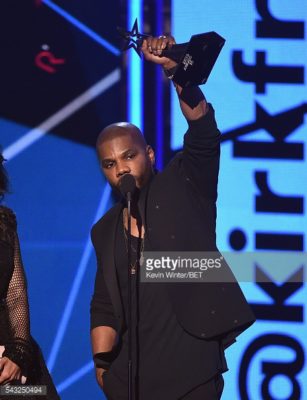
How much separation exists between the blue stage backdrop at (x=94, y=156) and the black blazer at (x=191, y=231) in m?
1.33

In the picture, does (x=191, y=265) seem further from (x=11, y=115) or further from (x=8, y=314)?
(x=11, y=115)

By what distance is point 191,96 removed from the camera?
281cm

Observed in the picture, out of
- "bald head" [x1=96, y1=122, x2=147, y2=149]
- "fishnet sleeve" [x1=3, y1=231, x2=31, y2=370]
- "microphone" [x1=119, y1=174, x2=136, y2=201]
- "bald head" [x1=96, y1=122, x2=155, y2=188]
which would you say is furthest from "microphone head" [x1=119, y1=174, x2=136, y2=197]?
"fishnet sleeve" [x1=3, y1=231, x2=31, y2=370]

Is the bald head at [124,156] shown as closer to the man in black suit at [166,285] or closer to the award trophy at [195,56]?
the man in black suit at [166,285]

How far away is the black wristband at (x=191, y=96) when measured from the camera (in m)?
2.81

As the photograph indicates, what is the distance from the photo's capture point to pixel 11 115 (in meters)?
4.35

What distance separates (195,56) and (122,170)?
0.52m

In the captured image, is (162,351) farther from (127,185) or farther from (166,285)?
(127,185)

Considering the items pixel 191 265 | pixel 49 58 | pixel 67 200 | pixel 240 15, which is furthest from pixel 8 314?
pixel 240 15

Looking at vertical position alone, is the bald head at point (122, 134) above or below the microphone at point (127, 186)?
above

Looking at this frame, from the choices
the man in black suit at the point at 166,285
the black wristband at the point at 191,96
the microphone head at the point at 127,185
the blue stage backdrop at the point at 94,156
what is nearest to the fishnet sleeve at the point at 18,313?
the man in black suit at the point at 166,285

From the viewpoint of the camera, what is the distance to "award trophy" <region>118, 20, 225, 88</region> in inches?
102

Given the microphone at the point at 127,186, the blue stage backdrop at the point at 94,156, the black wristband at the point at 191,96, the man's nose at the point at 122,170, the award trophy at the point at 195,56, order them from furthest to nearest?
the blue stage backdrop at the point at 94,156 < the man's nose at the point at 122,170 < the black wristband at the point at 191,96 < the microphone at the point at 127,186 < the award trophy at the point at 195,56

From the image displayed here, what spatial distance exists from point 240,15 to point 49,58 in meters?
0.97
